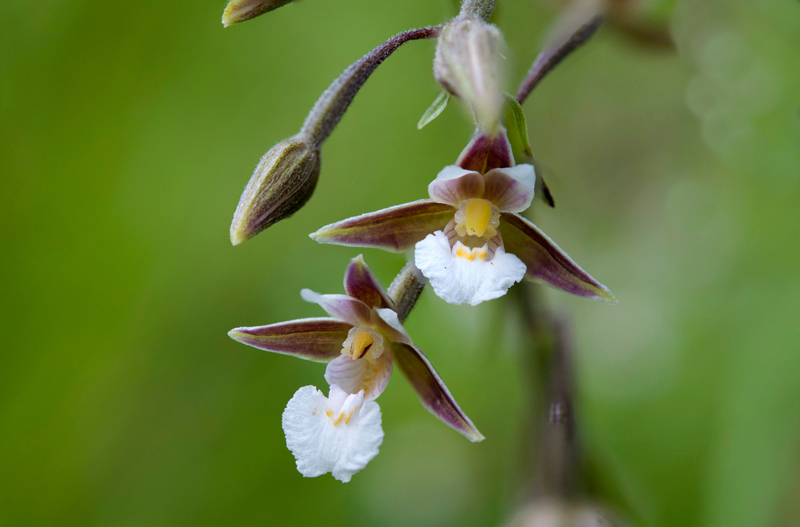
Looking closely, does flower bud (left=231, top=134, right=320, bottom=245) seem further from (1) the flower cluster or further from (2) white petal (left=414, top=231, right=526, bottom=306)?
(2) white petal (left=414, top=231, right=526, bottom=306)

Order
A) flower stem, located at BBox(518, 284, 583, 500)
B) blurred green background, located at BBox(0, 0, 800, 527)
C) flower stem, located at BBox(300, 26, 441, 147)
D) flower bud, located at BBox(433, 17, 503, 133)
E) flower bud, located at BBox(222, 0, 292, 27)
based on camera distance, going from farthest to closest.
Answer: blurred green background, located at BBox(0, 0, 800, 527)
flower stem, located at BBox(518, 284, 583, 500)
flower bud, located at BBox(222, 0, 292, 27)
flower stem, located at BBox(300, 26, 441, 147)
flower bud, located at BBox(433, 17, 503, 133)

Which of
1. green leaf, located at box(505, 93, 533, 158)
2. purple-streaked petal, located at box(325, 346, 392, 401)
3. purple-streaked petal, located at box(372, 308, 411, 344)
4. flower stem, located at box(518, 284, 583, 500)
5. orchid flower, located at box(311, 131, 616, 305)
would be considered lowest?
flower stem, located at box(518, 284, 583, 500)

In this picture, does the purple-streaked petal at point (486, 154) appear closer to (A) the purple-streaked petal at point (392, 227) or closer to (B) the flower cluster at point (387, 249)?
(B) the flower cluster at point (387, 249)

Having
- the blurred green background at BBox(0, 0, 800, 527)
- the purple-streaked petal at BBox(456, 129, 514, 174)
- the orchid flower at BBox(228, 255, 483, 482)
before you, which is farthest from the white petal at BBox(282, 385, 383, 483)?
the blurred green background at BBox(0, 0, 800, 527)

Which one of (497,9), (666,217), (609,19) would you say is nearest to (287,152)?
(497,9)

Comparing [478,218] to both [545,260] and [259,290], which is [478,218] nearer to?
[545,260]

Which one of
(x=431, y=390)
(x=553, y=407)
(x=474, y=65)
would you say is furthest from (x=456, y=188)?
(x=553, y=407)

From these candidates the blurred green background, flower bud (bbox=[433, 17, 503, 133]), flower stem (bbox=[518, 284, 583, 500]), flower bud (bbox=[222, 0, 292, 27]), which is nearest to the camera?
flower bud (bbox=[433, 17, 503, 133])
